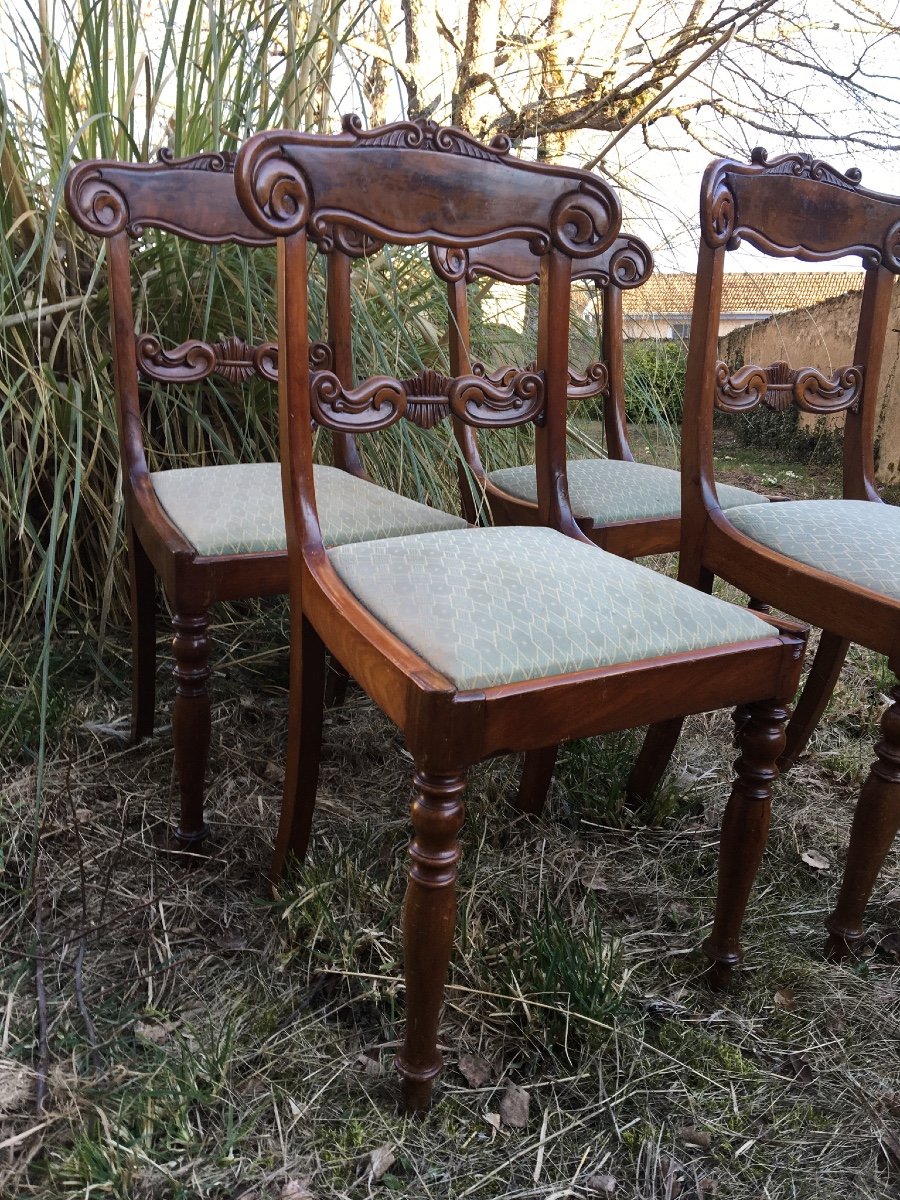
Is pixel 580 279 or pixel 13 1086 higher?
pixel 580 279

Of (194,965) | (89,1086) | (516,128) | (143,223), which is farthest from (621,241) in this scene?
(89,1086)

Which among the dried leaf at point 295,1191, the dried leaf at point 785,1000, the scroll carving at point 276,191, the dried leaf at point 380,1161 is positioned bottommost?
the dried leaf at point 785,1000

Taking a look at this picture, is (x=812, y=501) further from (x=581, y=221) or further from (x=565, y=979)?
(x=565, y=979)

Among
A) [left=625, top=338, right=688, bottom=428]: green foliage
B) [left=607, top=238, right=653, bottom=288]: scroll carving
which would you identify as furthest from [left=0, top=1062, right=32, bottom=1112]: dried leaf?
[left=625, top=338, right=688, bottom=428]: green foliage

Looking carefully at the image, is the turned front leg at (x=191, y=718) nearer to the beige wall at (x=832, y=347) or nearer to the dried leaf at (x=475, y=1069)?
the dried leaf at (x=475, y=1069)

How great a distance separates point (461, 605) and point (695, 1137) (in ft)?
2.31

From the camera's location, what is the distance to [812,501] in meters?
1.58

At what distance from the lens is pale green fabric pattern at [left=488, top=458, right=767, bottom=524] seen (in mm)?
1855

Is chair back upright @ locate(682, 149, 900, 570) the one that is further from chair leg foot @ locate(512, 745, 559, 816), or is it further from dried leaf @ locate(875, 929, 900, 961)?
dried leaf @ locate(875, 929, 900, 961)

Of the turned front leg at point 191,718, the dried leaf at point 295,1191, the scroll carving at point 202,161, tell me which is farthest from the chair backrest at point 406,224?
the dried leaf at point 295,1191

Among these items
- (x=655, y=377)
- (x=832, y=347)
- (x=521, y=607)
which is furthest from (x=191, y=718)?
(x=832, y=347)

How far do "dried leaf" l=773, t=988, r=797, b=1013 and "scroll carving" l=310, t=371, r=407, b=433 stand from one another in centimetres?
100

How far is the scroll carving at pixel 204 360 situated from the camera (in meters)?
1.75

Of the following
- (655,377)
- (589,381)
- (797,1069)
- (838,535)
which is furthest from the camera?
(655,377)
